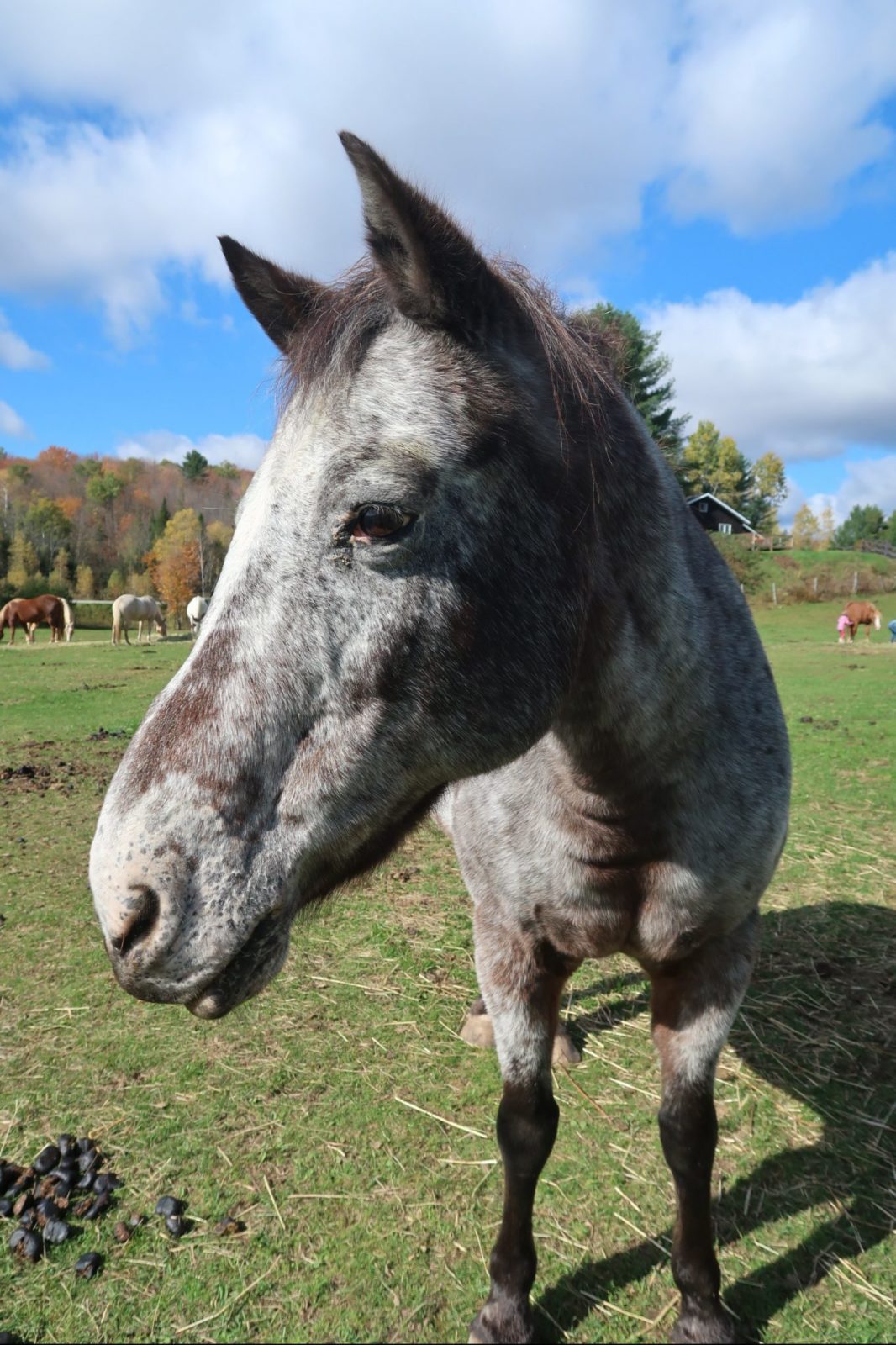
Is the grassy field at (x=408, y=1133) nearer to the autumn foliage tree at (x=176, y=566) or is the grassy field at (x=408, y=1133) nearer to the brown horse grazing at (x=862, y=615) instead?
the brown horse grazing at (x=862, y=615)

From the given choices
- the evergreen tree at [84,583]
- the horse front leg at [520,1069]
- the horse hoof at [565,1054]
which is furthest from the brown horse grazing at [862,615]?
the evergreen tree at [84,583]

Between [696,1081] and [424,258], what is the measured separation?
2494 millimetres

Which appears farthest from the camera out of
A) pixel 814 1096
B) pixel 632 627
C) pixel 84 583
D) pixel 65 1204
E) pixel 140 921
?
pixel 84 583

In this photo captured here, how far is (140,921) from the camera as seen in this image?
4.51 ft

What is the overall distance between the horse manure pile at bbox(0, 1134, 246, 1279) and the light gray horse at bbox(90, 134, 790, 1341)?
1.76 meters

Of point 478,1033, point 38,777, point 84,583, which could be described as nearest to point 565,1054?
point 478,1033

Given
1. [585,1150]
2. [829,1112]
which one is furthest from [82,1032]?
[829,1112]

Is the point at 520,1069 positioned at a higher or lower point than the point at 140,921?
lower

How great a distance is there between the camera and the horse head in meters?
1.40

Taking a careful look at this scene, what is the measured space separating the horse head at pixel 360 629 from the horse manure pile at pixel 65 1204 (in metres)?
1.77

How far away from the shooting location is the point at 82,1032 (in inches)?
145

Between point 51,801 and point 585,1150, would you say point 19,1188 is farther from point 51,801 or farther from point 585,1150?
point 51,801

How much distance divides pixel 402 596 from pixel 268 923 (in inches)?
27.9

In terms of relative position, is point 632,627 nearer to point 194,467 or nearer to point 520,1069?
point 520,1069
